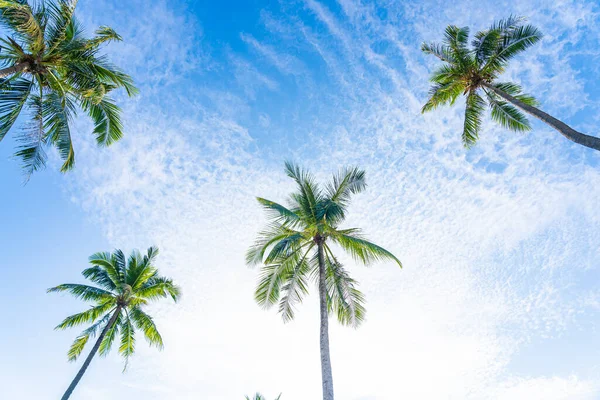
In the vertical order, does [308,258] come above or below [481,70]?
below

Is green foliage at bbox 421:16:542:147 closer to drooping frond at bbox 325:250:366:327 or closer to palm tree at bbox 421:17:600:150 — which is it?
palm tree at bbox 421:17:600:150

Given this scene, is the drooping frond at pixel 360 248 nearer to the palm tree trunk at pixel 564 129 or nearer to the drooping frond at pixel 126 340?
the palm tree trunk at pixel 564 129

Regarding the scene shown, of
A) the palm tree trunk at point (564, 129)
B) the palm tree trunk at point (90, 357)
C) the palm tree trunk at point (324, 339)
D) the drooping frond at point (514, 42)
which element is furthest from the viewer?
the palm tree trunk at point (90, 357)

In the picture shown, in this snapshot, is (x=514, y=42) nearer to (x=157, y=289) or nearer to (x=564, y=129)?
(x=564, y=129)

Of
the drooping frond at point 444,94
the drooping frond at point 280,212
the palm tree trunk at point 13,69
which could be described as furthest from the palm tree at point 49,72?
the drooping frond at point 444,94

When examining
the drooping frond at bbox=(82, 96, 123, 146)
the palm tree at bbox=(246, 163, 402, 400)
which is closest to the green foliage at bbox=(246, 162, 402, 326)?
the palm tree at bbox=(246, 163, 402, 400)

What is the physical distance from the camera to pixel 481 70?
15133 millimetres

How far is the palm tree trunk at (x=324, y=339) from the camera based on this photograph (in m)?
11.8

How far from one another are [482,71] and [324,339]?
12377mm

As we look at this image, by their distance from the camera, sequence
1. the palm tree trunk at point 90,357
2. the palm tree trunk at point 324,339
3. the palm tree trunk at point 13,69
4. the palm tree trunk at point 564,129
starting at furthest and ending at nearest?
the palm tree trunk at point 90,357, the palm tree trunk at point 324,339, the palm tree trunk at point 564,129, the palm tree trunk at point 13,69

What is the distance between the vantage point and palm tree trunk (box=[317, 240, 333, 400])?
1177 centimetres

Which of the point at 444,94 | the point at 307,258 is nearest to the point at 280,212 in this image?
the point at 307,258

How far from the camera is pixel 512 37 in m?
14.8

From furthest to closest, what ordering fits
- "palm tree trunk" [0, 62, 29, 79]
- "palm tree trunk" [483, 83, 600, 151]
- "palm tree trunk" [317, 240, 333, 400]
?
"palm tree trunk" [317, 240, 333, 400] → "palm tree trunk" [483, 83, 600, 151] → "palm tree trunk" [0, 62, 29, 79]
